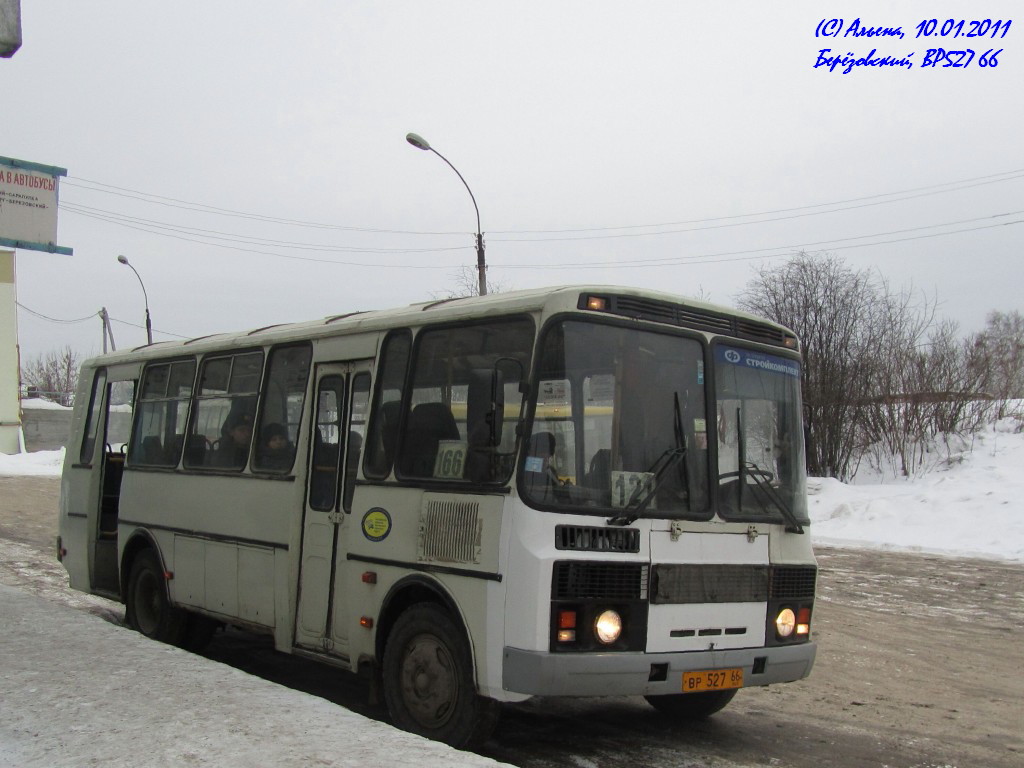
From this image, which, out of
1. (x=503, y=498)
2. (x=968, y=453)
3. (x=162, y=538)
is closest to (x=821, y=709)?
(x=503, y=498)

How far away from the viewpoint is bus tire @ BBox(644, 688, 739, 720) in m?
7.29

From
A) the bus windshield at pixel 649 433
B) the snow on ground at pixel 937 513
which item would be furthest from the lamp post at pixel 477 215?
the bus windshield at pixel 649 433

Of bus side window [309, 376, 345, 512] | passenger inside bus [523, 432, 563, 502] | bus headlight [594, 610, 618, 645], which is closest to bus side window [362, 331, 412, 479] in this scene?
bus side window [309, 376, 345, 512]

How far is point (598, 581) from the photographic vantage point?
18.9 feet

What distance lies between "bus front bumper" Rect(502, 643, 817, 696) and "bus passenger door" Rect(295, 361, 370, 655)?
6.31ft

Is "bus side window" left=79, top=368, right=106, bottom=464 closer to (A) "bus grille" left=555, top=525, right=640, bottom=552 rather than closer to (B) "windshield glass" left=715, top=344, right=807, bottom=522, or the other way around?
(A) "bus grille" left=555, top=525, right=640, bottom=552

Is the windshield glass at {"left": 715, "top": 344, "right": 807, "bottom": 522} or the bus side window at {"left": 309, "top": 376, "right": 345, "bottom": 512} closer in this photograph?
the windshield glass at {"left": 715, "top": 344, "right": 807, "bottom": 522}

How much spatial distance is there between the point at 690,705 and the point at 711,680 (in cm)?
138

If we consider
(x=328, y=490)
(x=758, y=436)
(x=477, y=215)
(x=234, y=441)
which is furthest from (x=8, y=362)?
(x=758, y=436)

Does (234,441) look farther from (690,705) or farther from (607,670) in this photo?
(607,670)

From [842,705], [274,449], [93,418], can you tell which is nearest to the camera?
[842,705]

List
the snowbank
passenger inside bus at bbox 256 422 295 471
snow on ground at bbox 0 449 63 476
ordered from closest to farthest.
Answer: the snowbank
passenger inside bus at bbox 256 422 295 471
snow on ground at bbox 0 449 63 476

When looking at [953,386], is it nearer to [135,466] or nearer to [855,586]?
[855,586]

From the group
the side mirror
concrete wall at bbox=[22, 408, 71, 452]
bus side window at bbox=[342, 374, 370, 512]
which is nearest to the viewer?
the side mirror
